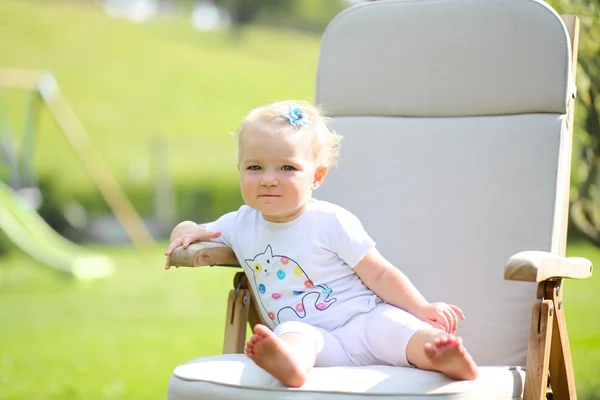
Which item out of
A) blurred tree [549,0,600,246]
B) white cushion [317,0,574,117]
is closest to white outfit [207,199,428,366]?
white cushion [317,0,574,117]

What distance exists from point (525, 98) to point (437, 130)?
0.83ft

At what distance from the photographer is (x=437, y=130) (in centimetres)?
257

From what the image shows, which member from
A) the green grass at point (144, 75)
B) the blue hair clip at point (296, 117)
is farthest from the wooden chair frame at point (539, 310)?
the green grass at point (144, 75)

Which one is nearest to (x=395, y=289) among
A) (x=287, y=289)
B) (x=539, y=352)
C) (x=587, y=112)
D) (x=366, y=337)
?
(x=366, y=337)

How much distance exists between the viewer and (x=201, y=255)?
213 cm

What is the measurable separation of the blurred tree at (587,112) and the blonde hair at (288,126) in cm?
146

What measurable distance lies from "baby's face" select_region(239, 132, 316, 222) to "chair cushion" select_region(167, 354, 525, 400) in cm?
39

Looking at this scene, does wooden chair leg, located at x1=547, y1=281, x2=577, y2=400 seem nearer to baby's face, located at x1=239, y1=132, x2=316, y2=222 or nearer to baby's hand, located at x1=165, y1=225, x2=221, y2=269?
baby's face, located at x1=239, y1=132, x2=316, y2=222

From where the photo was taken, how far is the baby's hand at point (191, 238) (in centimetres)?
217

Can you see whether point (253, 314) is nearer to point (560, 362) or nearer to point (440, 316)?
point (440, 316)

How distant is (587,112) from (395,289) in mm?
1645

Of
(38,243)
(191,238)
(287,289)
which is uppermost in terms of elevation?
(38,243)

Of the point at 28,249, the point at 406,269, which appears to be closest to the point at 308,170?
the point at 406,269

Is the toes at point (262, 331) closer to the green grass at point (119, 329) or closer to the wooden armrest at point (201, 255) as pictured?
the wooden armrest at point (201, 255)
